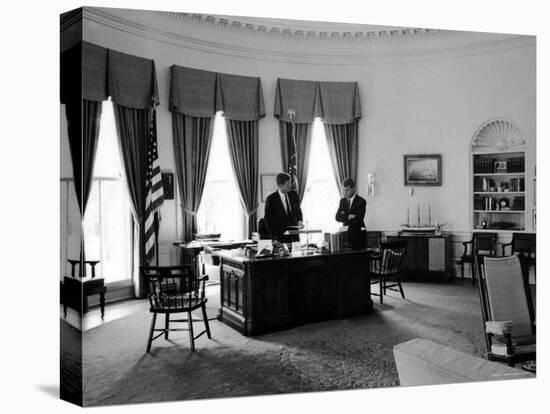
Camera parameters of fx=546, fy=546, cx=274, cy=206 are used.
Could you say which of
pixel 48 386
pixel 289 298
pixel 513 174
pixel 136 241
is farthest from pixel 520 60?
pixel 48 386

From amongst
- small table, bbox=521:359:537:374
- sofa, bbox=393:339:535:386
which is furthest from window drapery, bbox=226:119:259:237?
small table, bbox=521:359:537:374

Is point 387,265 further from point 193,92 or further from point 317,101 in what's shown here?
point 193,92

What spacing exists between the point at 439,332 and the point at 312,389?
143cm

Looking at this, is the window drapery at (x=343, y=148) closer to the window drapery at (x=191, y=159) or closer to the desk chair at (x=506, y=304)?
the window drapery at (x=191, y=159)

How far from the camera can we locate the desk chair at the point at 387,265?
16.6 feet

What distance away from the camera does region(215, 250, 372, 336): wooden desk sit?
518 cm

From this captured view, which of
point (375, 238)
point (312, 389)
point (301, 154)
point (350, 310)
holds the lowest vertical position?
point (312, 389)

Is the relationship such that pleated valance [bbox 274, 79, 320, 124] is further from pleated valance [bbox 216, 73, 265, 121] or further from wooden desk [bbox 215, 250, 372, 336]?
wooden desk [bbox 215, 250, 372, 336]

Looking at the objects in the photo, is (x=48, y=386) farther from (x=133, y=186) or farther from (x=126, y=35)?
(x=126, y=35)

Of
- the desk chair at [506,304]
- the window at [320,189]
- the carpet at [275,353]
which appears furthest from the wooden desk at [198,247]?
the desk chair at [506,304]

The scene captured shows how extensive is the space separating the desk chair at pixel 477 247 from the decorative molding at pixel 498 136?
85cm

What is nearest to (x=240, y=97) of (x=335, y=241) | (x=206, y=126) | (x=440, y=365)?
(x=206, y=126)

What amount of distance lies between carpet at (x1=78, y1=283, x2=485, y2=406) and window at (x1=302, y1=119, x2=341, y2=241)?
1.01m

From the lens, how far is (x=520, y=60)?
5.12 meters
